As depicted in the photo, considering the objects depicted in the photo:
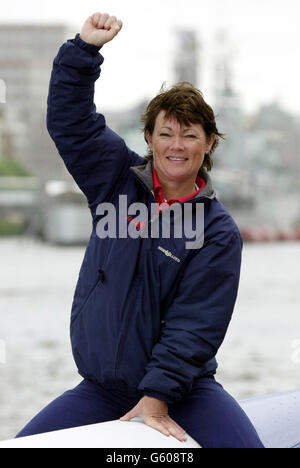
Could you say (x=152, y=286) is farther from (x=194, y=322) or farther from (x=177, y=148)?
(x=177, y=148)

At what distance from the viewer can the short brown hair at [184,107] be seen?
1.71 metres

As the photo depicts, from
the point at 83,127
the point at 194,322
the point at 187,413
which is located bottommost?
the point at 187,413

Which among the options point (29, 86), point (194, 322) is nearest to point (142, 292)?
point (194, 322)

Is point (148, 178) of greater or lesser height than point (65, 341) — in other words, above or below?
above

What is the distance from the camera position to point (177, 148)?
5.63 ft

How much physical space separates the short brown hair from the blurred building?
45557 mm

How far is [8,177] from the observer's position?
46500 millimetres

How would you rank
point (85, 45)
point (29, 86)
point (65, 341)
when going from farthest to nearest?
point (29, 86) → point (65, 341) → point (85, 45)

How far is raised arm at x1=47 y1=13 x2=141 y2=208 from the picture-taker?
5.50 feet

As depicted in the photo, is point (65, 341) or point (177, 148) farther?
point (65, 341)

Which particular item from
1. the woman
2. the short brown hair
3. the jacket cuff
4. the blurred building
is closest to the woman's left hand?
the woman

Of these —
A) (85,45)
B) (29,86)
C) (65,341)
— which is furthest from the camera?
(29,86)

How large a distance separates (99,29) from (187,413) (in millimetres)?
896
